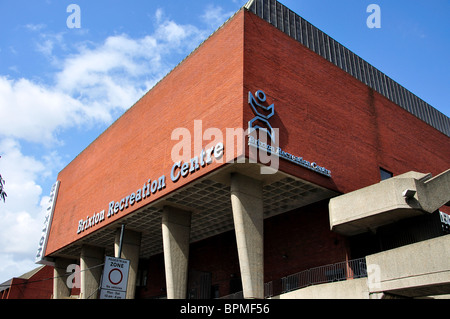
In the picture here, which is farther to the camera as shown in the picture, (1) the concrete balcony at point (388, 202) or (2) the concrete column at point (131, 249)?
(2) the concrete column at point (131, 249)

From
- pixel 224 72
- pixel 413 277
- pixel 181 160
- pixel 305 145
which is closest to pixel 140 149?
pixel 181 160

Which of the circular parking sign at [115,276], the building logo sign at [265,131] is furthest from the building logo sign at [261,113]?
the circular parking sign at [115,276]

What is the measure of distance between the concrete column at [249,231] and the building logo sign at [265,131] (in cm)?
240

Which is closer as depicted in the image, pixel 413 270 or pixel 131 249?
pixel 413 270

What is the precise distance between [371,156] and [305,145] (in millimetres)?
7341

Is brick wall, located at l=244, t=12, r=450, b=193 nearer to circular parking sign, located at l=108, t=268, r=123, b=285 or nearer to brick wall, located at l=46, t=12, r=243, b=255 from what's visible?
brick wall, located at l=46, t=12, r=243, b=255

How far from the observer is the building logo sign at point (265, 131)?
24.4 m

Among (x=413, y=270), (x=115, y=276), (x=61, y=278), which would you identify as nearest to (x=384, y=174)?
(x=413, y=270)

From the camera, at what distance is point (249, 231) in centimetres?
2459

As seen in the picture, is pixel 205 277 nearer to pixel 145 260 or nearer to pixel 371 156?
pixel 145 260

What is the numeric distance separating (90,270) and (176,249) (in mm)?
15087

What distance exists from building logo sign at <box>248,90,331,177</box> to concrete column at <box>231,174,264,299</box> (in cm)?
240

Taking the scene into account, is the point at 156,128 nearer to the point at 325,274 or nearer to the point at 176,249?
the point at 176,249

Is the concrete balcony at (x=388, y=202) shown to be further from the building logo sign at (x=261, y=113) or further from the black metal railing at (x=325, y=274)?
the building logo sign at (x=261, y=113)
